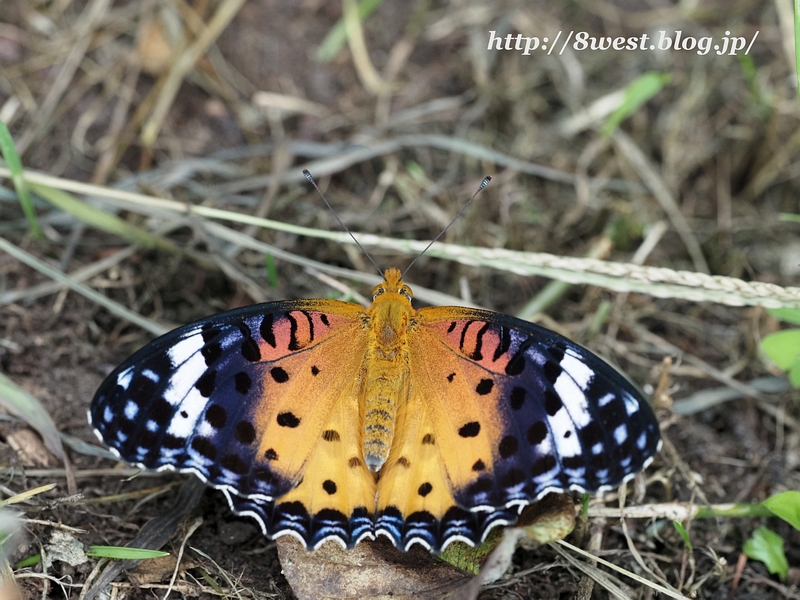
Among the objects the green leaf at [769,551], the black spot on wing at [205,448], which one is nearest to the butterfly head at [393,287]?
the black spot on wing at [205,448]

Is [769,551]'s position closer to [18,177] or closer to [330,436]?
[330,436]

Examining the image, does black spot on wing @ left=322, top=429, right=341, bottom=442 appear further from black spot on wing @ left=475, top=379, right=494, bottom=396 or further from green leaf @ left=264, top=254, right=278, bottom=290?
green leaf @ left=264, top=254, right=278, bottom=290

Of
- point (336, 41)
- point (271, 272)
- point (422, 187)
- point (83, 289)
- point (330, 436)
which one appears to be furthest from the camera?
point (336, 41)

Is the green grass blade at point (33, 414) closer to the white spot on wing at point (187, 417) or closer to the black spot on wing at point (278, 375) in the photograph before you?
the white spot on wing at point (187, 417)

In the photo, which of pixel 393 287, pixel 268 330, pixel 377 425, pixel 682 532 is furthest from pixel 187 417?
pixel 682 532

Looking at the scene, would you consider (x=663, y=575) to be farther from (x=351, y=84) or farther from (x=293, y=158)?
(x=351, y=84)

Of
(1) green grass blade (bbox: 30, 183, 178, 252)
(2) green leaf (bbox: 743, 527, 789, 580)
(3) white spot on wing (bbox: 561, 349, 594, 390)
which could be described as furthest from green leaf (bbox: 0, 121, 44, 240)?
(2) green leaf (bbox: 743, 527, 789, 580)

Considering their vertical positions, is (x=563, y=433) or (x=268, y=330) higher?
(x=268, y=330)
